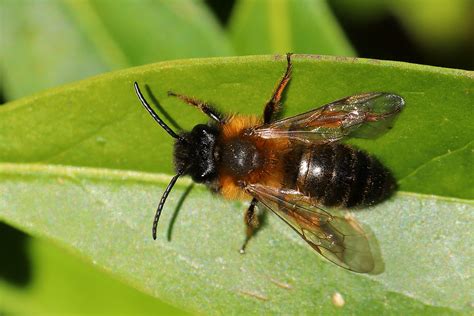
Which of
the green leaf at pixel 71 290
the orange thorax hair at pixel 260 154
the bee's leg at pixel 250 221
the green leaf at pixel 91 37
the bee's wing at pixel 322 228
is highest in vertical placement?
the green leaf at pixel 91 37

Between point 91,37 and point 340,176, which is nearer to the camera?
point 340,176

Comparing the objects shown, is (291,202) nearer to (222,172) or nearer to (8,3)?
(222,172)

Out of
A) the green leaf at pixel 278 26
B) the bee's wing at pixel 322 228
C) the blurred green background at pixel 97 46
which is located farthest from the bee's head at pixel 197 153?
the green leaf at pixel 278 26

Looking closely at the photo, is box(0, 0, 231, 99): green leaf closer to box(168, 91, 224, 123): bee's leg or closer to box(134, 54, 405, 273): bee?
box(134, 54, 405, 273): bee

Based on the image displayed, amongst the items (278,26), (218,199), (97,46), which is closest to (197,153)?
(218,199)

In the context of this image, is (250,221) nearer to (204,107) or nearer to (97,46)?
(204,107)

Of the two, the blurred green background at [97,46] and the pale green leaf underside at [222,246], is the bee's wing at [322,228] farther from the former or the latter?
the blurred green background at [97,46]
